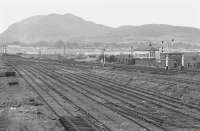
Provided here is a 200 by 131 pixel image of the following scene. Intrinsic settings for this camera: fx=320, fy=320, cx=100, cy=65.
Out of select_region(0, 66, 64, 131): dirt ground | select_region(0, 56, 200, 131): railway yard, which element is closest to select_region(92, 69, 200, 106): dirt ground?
select_region(0, 56, 200, 131): railway yard

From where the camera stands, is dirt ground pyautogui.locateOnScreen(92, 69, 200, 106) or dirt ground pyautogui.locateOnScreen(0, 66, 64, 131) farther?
dirt ground pyautogui.locateOnScreen(92, 69, 200, 106)

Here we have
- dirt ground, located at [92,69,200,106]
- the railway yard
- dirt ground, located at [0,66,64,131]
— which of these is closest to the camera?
dirt ground, located at [0,66,64,131]

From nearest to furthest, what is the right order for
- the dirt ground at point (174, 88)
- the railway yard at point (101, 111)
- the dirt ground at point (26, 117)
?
the dirt ground at point (26, 117) < the railway yard at point (101, 111) < the dirt ground at point (174, 88)

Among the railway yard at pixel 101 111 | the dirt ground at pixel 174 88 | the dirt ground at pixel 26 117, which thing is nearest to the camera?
the dirt ground at pixel 26 117

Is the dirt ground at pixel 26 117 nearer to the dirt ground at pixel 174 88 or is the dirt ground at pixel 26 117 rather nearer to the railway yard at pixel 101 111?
the railway yard at pixel 101 111

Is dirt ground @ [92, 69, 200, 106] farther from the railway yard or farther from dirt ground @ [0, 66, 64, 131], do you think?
dirt ground @ [0, 66, 64, 131]

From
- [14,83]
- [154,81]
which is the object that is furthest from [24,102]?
[154,81]

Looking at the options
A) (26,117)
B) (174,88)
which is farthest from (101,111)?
(174,88)

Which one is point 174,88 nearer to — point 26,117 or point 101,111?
point 101,111

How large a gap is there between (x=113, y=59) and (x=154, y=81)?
4273 cm

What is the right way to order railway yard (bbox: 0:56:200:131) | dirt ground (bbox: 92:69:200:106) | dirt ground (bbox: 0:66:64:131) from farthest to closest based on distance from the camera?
1. dirt ground (bbox: 92:69:200:106)
2. railway yard (bbox: 0:56:200:131)
3. dirt ground (bbox: 0:66:64:131)

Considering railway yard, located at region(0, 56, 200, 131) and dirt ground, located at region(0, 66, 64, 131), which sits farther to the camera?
railway yard, located at region(0, 56, 200, 131)

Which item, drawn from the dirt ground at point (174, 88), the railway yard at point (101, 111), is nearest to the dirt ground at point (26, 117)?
the railway yard at point (101, 111)

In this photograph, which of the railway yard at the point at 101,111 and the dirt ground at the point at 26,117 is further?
the railway yard at the point at 101,111
